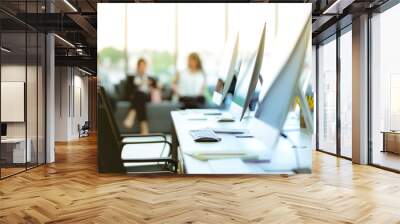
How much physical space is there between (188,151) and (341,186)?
2.33 meters

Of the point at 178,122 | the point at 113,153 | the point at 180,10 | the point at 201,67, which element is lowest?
the point at 113,153

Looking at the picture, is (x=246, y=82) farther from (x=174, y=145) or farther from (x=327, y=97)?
(x=327, y=97)

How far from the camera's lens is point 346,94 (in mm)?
8906

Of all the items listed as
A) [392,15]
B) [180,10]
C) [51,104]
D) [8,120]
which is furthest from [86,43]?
[392,15]

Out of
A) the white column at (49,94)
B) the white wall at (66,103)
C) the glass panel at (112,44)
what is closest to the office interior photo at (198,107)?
the glass panel at (112,44)

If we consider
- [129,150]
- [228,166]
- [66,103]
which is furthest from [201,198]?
[66,103]

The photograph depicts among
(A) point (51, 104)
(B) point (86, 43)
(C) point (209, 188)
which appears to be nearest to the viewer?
(C) point (209, 188)

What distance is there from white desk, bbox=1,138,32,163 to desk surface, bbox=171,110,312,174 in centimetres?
292

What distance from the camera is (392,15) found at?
7039 millimetres

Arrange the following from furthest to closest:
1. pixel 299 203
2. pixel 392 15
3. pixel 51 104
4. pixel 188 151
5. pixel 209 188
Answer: pixel 51 104, pixel 392 15, pixel 188 151, pixel 209 188, pixel 299 203

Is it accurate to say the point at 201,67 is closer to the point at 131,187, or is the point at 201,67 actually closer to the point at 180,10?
the point at 180,10

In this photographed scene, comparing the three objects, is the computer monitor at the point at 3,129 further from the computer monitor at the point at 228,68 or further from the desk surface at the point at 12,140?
the computer monitor at the point at 228,68

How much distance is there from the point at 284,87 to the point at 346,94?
133 inches

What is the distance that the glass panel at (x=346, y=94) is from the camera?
8.63m
